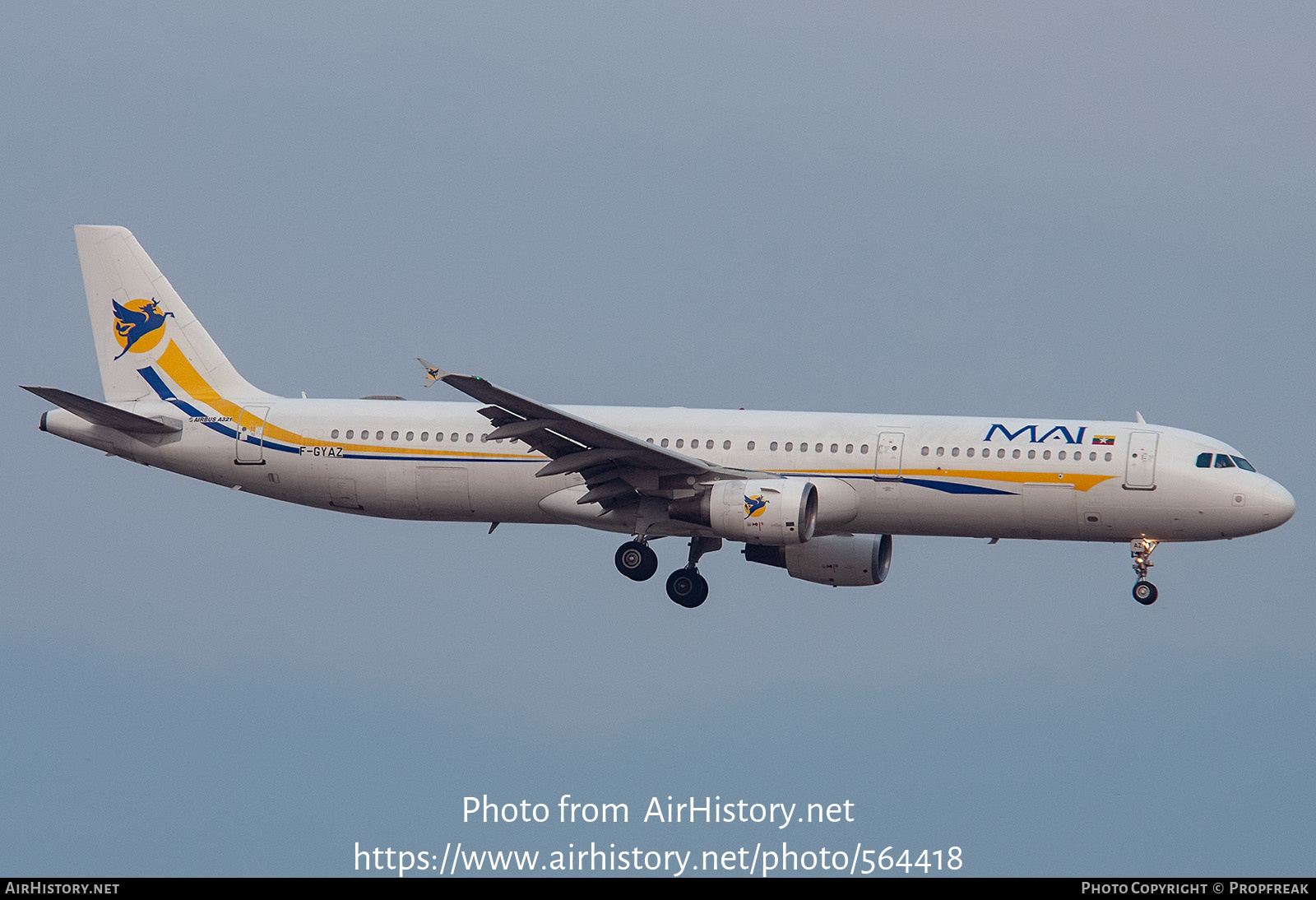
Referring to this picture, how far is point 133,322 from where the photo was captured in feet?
142

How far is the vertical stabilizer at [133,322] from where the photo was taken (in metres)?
42.6

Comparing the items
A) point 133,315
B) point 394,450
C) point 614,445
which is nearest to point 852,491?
point 614,445

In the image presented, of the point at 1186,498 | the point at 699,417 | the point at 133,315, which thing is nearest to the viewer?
the point at 1186,498

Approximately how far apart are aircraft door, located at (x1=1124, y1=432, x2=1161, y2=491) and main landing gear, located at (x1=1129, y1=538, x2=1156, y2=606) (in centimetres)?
153

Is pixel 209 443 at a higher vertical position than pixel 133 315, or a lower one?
lower

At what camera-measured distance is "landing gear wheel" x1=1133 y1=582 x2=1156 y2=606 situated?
38.1 metres

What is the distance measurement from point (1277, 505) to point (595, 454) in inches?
584

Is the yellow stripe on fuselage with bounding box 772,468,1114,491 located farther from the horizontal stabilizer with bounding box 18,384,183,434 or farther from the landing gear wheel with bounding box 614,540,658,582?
the horizontal stabilizer with bounding box 18,384,183,434

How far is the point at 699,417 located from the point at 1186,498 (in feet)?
36.3

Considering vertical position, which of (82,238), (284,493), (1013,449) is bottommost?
(284,493)

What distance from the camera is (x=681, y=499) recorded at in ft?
126

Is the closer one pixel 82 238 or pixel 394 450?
pixel 394 450

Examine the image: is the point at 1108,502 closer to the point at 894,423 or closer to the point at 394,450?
the point at 894,423

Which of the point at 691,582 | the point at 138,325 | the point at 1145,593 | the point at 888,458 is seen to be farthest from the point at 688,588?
the point at 138,325
